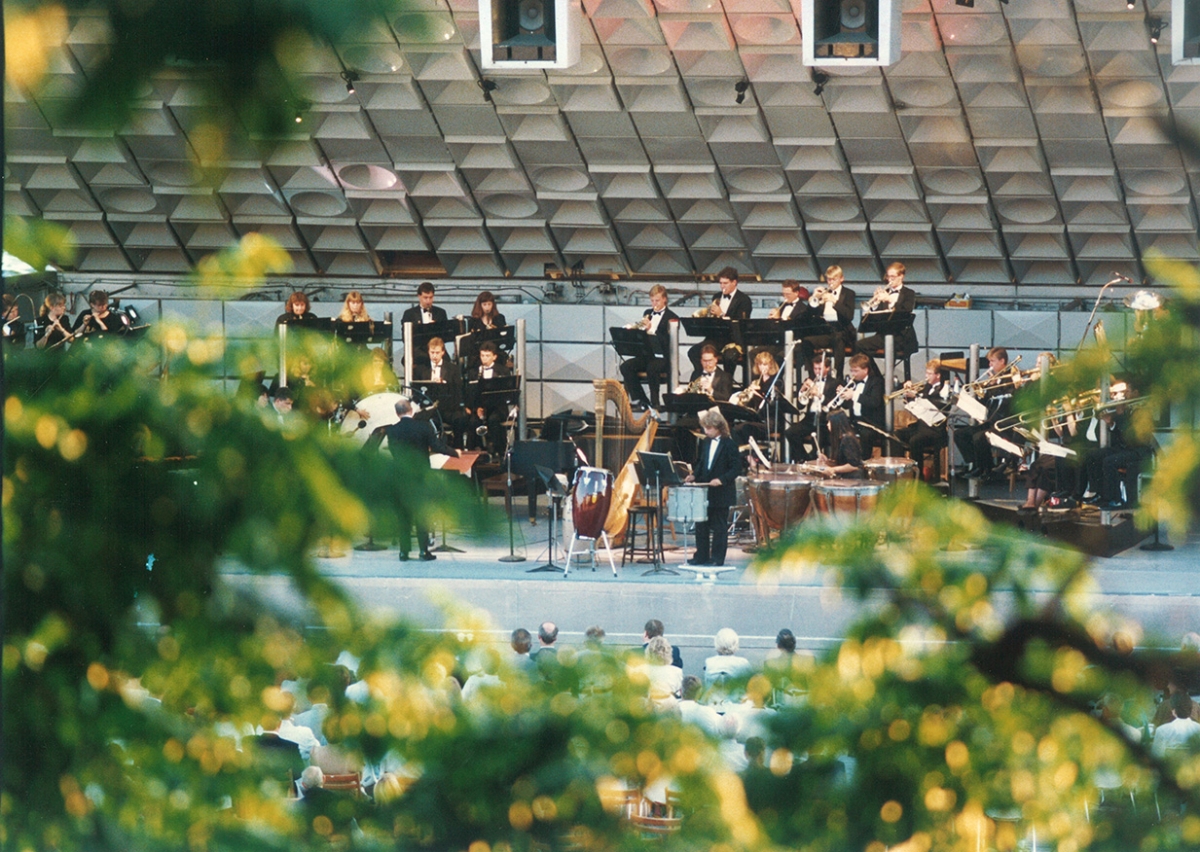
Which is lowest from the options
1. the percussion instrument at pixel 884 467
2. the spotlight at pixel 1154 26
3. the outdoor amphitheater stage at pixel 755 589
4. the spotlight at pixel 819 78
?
the percussion instrument at pixel 884 467

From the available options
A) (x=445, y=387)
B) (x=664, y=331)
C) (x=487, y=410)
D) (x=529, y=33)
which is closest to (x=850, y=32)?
(x=529, y=33)

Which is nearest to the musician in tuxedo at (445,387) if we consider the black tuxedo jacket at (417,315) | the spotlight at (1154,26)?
the black tuxedo jacket at (417,315)

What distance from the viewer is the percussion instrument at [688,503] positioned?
28.7 feet

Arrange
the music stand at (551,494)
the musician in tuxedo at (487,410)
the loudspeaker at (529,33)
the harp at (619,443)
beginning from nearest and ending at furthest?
the loudspeaker at (529,33), the music stand at (551,494), the harp at (619,443), the musician in tuxedo at (487,410)

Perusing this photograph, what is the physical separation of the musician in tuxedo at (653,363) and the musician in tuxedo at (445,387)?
1.38 meters

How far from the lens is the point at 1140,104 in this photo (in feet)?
3.39

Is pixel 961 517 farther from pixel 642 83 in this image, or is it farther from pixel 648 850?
pixel 642 83

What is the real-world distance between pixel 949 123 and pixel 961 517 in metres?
12.8

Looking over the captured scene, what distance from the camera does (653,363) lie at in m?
11.2

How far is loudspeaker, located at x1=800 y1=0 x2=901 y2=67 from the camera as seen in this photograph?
771cm

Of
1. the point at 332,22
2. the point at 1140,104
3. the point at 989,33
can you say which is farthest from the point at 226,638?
the point at 989,33

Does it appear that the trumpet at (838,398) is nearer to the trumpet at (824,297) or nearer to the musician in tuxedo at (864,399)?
the musician in tuxedo at (864,399)

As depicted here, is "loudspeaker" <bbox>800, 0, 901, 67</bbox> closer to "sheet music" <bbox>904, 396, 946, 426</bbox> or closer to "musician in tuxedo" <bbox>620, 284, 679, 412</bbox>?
"sheet music" <bbox>904, 396, 946, 426</bbox>

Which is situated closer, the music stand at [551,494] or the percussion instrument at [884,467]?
the music stand at [551,494]
